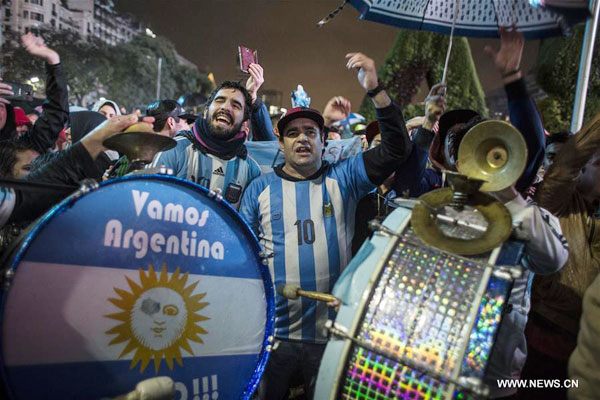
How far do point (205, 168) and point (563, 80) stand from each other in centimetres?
1394

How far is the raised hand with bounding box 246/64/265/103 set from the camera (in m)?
3.64

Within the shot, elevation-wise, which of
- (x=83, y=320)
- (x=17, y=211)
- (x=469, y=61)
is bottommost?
(x=83, y=320)

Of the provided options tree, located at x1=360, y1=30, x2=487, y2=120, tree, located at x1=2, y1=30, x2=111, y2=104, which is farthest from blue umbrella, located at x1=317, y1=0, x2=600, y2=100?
tree, located at x1=2, y1=30, x2=111, y2=104

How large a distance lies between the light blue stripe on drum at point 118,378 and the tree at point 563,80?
1370cm

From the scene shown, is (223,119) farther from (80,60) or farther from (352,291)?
(80,60)

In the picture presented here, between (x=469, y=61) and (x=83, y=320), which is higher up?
(x=469, y=61)

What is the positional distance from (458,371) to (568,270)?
179 cm

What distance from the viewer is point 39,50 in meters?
3.13

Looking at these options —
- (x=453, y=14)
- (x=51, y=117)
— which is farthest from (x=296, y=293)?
(x=51, y=117)

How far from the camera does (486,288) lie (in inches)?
61.9

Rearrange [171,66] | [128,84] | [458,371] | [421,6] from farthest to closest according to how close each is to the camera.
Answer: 1. [171,66]
2. [128,84]
3. [421,6]
4. [458,371]

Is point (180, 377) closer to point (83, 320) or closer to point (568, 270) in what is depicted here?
point (83, 320)

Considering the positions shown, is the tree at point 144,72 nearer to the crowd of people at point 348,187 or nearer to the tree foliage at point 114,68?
the tree foliage at point 114,68

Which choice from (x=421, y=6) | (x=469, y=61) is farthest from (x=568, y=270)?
(x=469, y=61)
